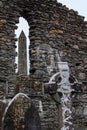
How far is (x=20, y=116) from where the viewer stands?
645 centimetres

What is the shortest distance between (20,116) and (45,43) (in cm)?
544

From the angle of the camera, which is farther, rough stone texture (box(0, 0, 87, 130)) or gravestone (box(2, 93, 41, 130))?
rough stone texture (box(0, 0, 87, 130))

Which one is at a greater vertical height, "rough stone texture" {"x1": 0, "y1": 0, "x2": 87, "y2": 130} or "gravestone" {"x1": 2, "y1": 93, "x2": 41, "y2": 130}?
"rough stone texture" {"x1": 0, "y1": 0, "x2": 87, "y2": 130}

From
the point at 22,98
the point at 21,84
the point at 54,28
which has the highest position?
the point at 54,28

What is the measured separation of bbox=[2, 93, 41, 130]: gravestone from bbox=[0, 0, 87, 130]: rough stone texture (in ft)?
12.7

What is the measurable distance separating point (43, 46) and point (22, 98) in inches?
202

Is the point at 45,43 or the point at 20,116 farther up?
the point at 45,43

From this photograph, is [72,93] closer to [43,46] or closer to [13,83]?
[13,83]

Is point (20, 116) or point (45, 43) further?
point (45, 43)

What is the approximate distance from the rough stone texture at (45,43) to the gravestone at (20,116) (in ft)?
12.7

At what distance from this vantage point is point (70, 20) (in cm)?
1271

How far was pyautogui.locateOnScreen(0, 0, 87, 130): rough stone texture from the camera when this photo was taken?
35.4 feet

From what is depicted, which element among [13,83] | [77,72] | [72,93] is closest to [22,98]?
[72,93]

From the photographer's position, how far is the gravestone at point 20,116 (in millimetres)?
6395
